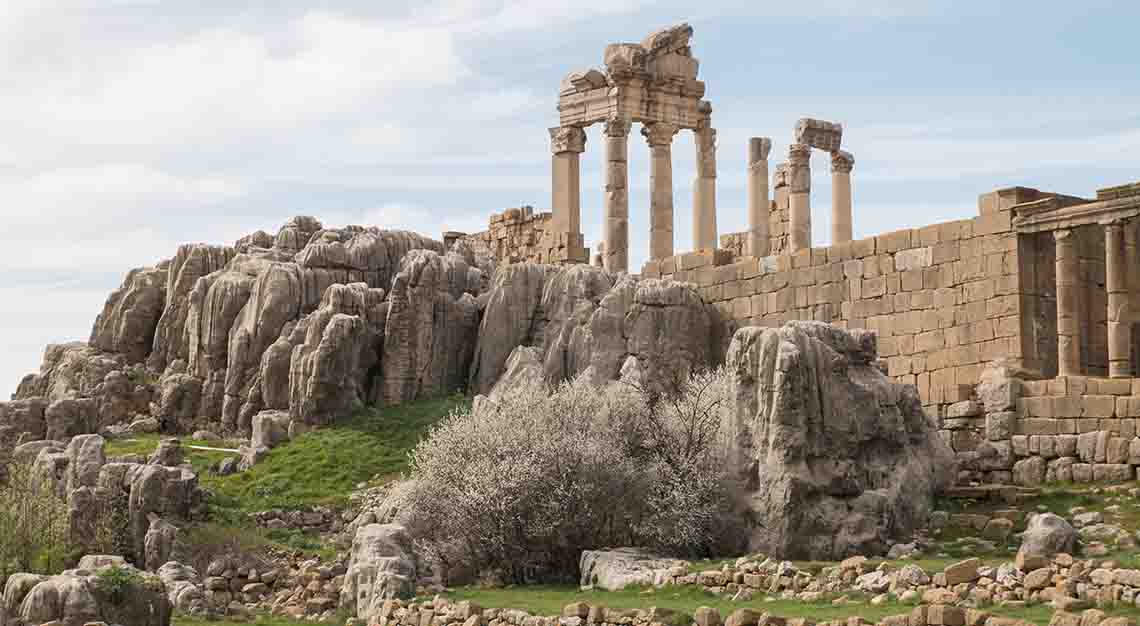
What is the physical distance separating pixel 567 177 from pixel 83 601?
2750cm

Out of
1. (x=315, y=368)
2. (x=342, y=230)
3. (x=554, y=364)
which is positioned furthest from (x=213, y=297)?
(x=554, y=364)

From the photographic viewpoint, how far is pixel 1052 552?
26.2 metres

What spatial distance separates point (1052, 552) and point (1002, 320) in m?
10.8

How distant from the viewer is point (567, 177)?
173ft

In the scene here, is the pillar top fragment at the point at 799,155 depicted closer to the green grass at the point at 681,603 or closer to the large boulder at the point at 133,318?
the large boulder at the point at 133,318

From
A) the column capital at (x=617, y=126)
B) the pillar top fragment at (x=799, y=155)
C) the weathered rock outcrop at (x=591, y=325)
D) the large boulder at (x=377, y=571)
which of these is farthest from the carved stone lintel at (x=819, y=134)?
the large boulder at (x=377, y=571)

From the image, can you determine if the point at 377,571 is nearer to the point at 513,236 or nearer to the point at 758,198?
the point at 758,198

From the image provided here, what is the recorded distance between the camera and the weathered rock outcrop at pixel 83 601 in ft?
90.4

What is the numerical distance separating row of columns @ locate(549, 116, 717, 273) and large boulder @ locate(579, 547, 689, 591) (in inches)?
841

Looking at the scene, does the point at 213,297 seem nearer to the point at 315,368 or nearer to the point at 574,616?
the point at 315,368

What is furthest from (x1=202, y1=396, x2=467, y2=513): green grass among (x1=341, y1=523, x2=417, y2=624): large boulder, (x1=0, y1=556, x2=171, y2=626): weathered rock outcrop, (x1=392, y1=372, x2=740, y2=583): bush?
(x1=0, y1=556, x2=171, y2=626): weathered rock outcrop

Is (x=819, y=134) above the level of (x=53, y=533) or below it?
above

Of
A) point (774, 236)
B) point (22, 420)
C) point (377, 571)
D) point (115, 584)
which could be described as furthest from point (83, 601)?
point (774, 236)

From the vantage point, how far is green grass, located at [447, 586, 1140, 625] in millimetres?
21531
